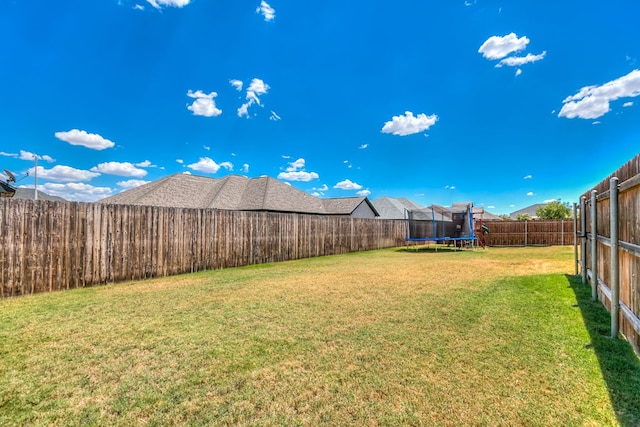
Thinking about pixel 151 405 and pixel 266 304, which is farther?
pixel 266 304

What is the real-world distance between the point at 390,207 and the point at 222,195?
82.6 feet

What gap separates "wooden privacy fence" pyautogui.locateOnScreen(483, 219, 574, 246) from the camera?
18688 mm

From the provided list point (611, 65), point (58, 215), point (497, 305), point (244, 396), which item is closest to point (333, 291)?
point (497, 305)

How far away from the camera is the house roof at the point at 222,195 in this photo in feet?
61.9

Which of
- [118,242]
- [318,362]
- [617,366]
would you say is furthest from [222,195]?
[617,366]

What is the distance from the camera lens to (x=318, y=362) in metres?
2.54

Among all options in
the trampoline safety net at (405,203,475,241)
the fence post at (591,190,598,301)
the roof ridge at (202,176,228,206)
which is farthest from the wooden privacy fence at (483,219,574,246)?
the roof ridge at (202,176,228,206)

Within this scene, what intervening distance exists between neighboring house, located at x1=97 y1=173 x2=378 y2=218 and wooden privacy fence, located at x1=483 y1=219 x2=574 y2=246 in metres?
13.8

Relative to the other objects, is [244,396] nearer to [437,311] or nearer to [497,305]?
[437,311]

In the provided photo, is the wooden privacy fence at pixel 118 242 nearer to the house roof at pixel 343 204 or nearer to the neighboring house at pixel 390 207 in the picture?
the house roof at pixel 343 204

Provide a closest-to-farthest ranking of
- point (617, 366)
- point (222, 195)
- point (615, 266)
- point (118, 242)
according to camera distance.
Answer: point (617, 366) → point (615, 266) → point (118, 242) → point (222, 195)

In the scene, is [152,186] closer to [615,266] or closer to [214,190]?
[214,190]

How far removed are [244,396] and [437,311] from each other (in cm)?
303

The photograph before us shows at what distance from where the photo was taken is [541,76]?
42.2ft
